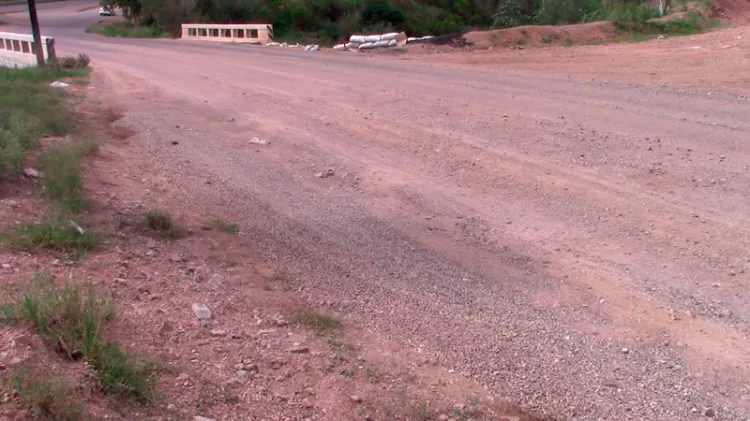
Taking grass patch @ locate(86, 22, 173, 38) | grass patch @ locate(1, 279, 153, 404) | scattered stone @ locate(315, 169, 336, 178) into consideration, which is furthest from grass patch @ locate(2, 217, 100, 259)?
grass patch @ locate(86, 22, 173, 38)

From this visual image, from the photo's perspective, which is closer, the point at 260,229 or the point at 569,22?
the point at 260,229

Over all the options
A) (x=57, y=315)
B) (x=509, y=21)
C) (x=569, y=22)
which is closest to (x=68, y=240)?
(x=57, y=315)

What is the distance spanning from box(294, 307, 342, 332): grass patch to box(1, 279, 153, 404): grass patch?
1399 millimetres

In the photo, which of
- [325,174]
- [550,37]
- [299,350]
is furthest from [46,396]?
[550,37]

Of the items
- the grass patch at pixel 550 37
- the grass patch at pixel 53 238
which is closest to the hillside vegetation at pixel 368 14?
the grass patch at pixel 550 37

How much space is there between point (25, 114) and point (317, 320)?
339 inches

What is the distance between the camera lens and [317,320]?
6379 millimetres

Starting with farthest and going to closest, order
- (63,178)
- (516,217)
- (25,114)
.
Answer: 1. (25,114)
2. (516,217)
3. (63,178)

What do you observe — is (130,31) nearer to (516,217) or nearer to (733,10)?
(733,10)

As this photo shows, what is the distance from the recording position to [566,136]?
12961mm

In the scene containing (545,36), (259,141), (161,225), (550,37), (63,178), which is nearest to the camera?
(161,225)

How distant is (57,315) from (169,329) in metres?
0.84

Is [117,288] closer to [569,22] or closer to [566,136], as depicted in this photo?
[566,136]

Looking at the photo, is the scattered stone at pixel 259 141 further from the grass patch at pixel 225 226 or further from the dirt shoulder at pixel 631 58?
the dirt shoulder at pixel 631 58
